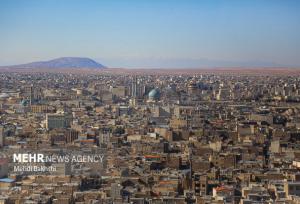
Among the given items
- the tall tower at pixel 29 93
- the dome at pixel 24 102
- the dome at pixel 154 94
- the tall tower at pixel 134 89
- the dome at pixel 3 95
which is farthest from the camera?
the tall tower at pixel 134 89

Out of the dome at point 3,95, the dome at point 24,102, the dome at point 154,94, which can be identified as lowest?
the dome at point 3,95

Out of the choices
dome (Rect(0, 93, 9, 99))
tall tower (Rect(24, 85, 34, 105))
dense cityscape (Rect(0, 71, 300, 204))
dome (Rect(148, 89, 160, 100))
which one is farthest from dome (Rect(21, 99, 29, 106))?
dome (Rect(148, 89, 160, 100))

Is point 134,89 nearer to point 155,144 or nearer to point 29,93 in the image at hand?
point 29,93

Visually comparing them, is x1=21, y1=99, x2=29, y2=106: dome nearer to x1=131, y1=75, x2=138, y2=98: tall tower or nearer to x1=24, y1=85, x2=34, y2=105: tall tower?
x1=24, y1=85, x2=34, y2=105: tall tower

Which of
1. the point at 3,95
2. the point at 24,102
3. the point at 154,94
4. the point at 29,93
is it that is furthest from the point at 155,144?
the point at 29,93

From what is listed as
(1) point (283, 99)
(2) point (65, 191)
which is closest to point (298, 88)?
(1) point (283, 99)

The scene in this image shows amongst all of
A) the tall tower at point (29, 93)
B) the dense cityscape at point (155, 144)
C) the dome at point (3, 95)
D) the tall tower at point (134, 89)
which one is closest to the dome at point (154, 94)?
the dense cityscape at point (155, 144)

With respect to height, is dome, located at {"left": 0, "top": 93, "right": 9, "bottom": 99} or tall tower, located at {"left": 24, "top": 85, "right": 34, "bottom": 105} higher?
tall tower, located at {"left": 24, "top": 85, "right": 34, "bottom": 105}

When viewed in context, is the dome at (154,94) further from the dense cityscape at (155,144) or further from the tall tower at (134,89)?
the tall tower at (134,89)
